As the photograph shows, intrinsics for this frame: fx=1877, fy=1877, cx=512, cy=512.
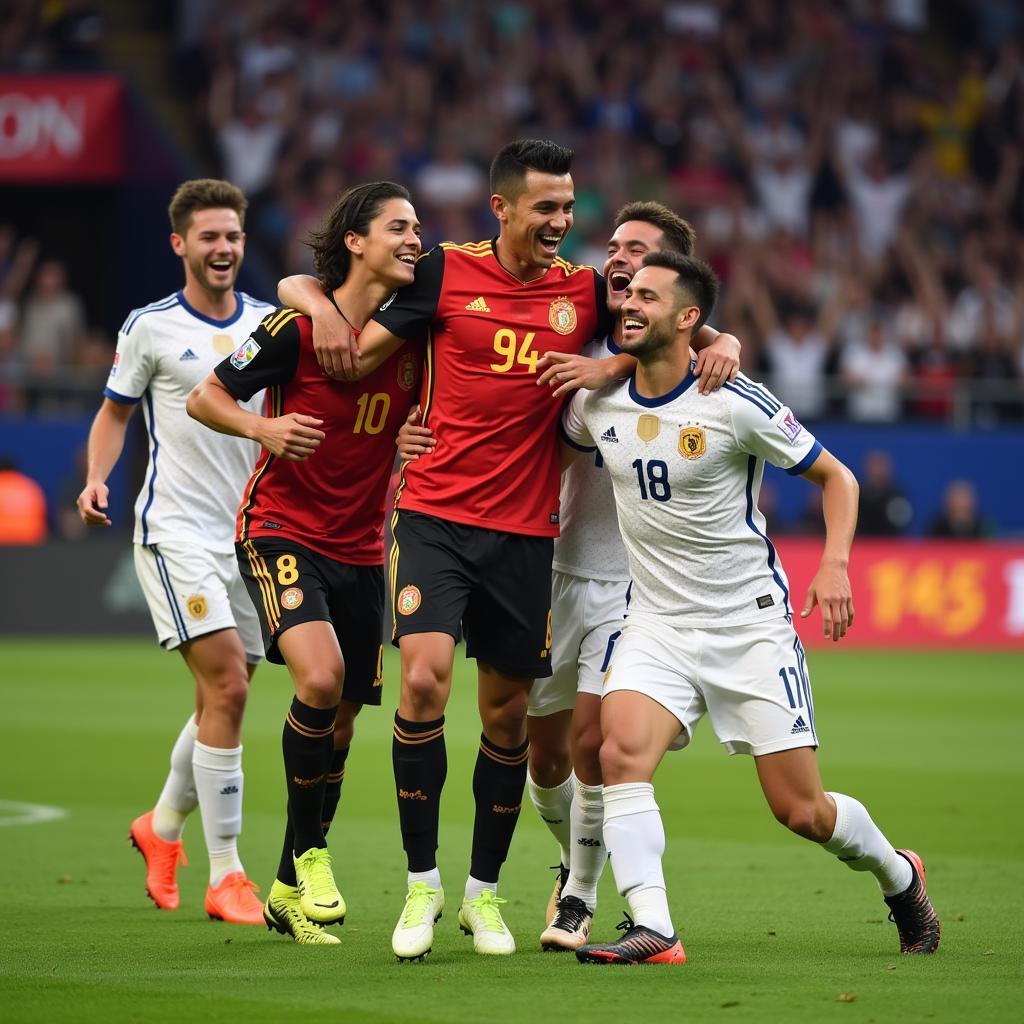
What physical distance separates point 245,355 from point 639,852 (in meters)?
2.27

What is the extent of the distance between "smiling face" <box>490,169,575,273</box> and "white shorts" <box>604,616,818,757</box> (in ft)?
4.59

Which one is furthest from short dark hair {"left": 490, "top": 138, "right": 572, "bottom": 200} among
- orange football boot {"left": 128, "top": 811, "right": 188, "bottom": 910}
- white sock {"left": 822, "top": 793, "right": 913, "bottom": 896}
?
orange football boot {"left": 128, "top": 811, "right": 188, "bottom": 910}

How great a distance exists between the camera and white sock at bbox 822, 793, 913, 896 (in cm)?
614

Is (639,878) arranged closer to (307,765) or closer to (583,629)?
(583,629)

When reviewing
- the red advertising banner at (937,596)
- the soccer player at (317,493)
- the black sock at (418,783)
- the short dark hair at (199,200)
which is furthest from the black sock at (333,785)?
the red advertising banner at (937,596)

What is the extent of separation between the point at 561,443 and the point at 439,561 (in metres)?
0.71

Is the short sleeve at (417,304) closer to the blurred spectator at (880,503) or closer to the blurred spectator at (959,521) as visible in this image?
the blurred spectator at (880,503)

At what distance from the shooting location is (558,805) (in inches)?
280

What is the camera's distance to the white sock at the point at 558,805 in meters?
7.08

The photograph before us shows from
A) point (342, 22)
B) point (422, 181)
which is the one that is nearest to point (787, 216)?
point (422, 181)

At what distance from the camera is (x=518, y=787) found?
21.6 feet

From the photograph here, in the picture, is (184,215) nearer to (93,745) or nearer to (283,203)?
(93,745)

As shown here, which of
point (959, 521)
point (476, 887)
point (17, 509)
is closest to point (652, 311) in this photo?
point (476, 887)

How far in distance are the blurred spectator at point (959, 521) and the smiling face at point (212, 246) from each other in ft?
47.0
